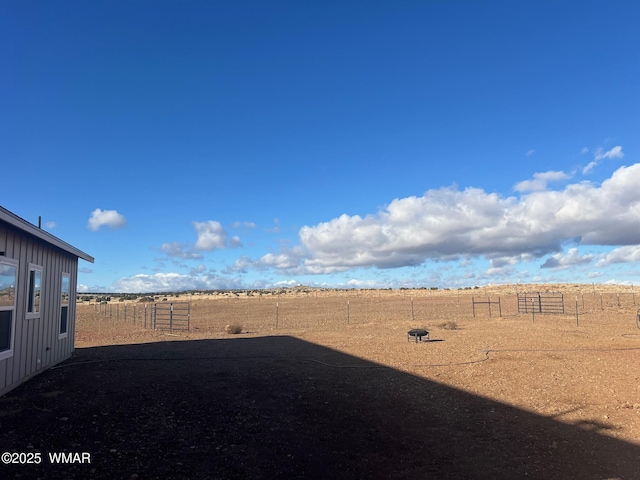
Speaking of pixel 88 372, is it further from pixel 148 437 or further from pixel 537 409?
pixel 537 409

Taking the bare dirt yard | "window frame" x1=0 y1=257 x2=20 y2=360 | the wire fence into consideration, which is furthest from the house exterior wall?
the wire fence

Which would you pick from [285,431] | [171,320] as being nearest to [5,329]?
[285,431]

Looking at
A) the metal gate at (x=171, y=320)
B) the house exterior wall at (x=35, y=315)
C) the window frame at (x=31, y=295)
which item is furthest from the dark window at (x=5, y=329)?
the metal gate at (x=171, y=320)

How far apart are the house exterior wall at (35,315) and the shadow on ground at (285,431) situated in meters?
0.43

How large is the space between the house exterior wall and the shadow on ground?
1.41 feet

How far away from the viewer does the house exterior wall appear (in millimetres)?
8641

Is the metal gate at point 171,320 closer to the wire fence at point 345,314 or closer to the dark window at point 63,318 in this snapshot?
the wire fence at point 345,314

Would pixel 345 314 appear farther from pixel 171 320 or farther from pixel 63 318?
pixel 63 318

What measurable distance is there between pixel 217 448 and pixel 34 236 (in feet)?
21.2

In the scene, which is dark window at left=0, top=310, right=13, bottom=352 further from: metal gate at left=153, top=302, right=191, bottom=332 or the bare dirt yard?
metal gate at left=153, top=302, right=191, bottom=332

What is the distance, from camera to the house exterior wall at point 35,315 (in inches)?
340

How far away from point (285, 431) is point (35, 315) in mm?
6467

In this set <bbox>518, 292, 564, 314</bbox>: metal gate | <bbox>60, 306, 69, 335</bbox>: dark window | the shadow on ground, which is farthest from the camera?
<bbox>518, 292, 564, 314</bbox>: metal gate

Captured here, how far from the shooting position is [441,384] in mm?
10125
